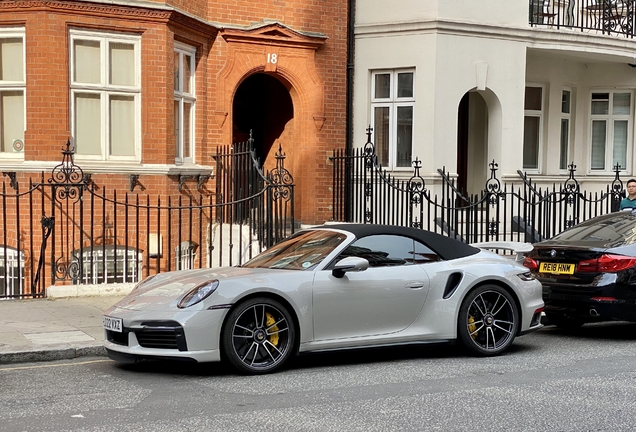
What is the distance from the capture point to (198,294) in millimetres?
7574

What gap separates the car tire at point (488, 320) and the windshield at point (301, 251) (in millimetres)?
1411

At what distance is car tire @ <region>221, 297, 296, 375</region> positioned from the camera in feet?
24.7

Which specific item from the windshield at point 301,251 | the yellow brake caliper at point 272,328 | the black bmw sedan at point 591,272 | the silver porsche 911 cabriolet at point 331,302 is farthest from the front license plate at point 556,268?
the yellow brake caliper at point 272,328

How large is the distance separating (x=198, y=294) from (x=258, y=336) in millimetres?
632

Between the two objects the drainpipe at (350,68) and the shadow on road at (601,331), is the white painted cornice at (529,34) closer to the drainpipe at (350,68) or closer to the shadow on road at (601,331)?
the drainpipe at (350,68)

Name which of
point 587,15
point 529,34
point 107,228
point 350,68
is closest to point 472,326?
point 107,228

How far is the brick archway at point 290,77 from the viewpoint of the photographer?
16.1 meters

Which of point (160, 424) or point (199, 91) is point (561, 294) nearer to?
point (160, 424)

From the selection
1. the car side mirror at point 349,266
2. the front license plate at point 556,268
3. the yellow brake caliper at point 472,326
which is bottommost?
the yellow brake caliper at point 472,326

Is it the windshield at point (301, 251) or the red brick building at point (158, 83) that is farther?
A: the red brick building at point (158, 83)

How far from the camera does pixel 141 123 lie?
47.4 ft

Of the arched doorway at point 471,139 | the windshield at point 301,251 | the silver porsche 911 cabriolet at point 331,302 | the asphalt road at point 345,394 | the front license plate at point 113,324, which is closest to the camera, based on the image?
the asphalt road at point 345,394

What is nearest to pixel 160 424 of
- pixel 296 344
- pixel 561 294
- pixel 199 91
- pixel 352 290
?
pixel 296 344

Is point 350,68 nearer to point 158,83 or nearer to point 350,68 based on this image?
point 350,68
